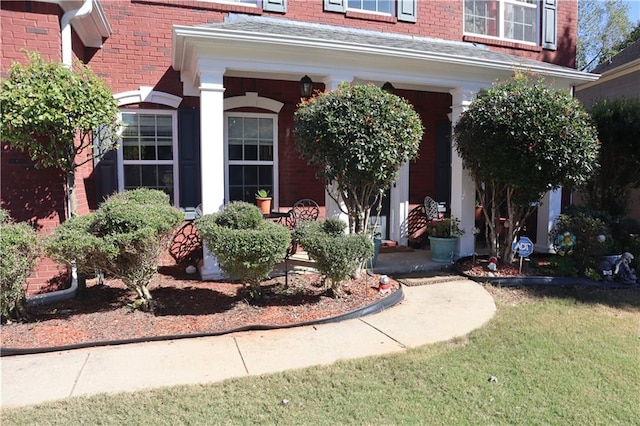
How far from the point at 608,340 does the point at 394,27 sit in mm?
6356

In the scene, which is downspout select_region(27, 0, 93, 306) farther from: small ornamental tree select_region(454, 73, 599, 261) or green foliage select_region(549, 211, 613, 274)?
green foliage select_region(549, 211, 613, 274)

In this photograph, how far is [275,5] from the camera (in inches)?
285

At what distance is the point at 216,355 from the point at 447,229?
14.7 feet

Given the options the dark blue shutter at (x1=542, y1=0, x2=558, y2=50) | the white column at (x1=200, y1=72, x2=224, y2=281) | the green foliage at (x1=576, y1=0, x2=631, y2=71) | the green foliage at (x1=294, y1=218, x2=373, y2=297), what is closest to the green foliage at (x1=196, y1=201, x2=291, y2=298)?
the green foliage at (x1=294, y1=218, x2=373, y2=297)

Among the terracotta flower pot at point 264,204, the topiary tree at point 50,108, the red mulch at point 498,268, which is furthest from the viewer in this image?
the terracotta flower pot at point 264,204

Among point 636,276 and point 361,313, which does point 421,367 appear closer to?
point 361,313

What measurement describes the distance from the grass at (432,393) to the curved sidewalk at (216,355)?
163 millimetres

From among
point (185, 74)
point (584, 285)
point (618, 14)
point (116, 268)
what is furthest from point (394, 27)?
point (618, 14)

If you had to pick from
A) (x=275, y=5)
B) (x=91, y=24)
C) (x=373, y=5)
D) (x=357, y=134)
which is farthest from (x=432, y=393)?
(x=373, y=5)

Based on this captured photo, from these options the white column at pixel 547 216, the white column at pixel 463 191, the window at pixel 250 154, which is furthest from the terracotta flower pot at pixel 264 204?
the white column at pixel 547 216

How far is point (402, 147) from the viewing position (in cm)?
499

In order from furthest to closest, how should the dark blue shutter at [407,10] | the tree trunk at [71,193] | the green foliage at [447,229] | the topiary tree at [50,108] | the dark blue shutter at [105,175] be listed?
1. the dark blue shutter at [407,10]
2. the green foliage at [447,229]
3. the dark blue shutter at [105,175]
4. the tree trunk at [71,193]
5. the topiary tree at [50,108]

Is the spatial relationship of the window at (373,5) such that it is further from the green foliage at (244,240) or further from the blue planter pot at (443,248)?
the green foliage at (244,240)

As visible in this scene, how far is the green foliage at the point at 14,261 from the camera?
3.68 metres
